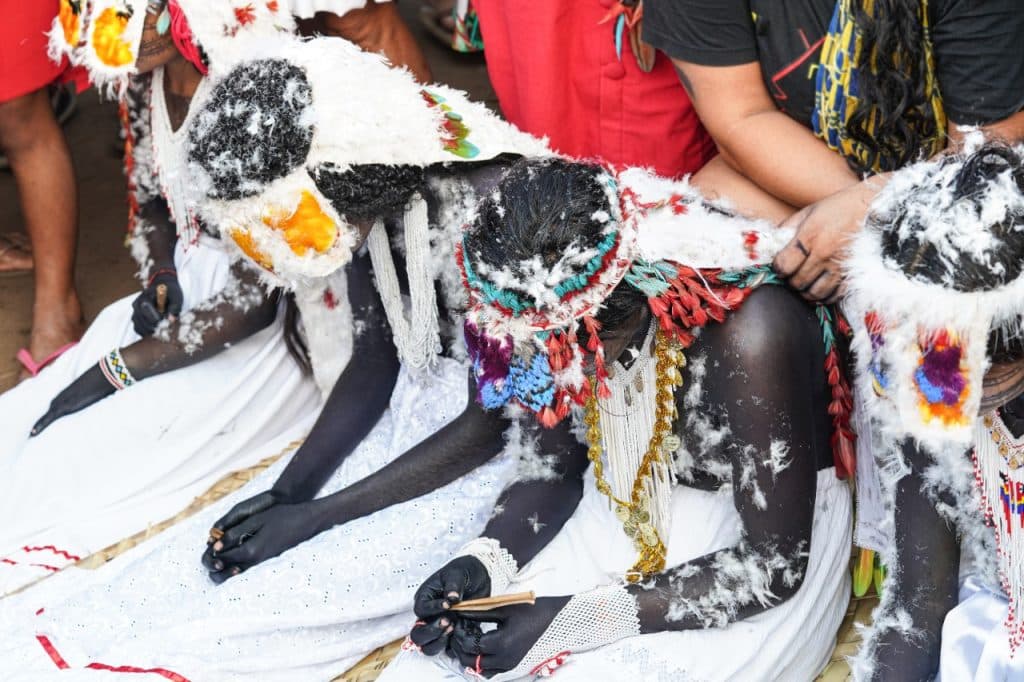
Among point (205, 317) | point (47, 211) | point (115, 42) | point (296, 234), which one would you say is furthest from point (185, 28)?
point (47, 211)

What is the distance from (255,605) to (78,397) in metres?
0.94

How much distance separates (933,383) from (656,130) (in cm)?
115

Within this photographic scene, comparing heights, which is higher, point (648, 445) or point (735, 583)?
point (648, 445)

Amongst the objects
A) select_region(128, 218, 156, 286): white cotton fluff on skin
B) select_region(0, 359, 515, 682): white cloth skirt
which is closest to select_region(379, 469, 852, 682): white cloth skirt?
select_region(0, 359, 515, 682): white cloth skirt

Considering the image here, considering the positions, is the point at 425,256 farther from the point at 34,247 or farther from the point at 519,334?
the point at 34,247

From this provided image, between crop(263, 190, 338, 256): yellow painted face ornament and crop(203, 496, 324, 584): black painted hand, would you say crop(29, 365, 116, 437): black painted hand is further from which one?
crop(263, 190, 338, 256): yellow painted face ornament

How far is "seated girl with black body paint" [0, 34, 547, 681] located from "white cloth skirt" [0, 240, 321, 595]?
17cm

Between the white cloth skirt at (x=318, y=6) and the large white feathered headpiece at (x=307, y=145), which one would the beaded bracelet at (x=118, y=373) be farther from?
the white cloth skirt at (x=318, y=6)

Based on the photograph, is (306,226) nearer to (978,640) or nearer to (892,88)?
(892,88)

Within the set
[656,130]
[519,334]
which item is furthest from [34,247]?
[519,334]

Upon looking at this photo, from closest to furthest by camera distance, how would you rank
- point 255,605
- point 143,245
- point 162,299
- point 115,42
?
point 255,605, point 115,42, point 162,299, point 143,245

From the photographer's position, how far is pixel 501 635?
2.06 m

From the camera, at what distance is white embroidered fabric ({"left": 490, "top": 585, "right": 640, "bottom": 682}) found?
2062mm

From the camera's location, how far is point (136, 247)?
3.24m
